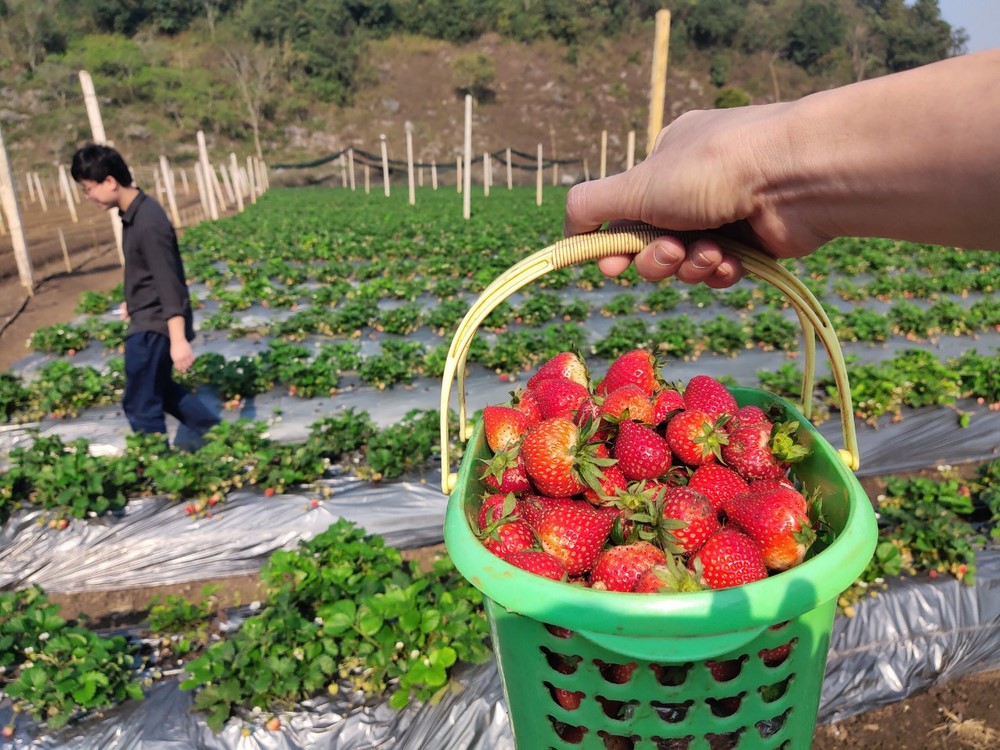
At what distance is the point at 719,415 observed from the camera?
1.46m

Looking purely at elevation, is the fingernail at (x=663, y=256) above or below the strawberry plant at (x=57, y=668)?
above

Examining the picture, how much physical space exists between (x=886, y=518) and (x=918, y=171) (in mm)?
3120

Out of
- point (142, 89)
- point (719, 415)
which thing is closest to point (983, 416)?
point (719, 415)

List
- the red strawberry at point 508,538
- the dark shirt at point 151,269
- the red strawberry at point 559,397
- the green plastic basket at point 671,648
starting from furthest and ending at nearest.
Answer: the dark shirt at point 151,269 < the red strawberry at point 559,397 < the red strawberry at point 508,538 < the green plastic basket at point 671,648

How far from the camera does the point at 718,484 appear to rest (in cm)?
140

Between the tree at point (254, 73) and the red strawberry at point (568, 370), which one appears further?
the tree at point (254, 73)

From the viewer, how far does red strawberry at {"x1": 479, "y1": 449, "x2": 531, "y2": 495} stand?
55.2 inches

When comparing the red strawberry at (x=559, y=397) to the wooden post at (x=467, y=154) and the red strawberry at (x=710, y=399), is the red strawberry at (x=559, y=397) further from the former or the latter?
the wooden post at (x=467, y=154)

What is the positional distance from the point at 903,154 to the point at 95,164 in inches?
186

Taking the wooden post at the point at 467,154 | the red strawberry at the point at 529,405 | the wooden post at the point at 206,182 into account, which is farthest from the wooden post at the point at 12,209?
the wooden post at the point at 206,182

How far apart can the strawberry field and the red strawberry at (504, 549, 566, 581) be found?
743mm

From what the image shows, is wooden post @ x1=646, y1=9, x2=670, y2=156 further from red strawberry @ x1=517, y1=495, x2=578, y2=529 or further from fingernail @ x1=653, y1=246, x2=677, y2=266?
Answer: red strawberry @ x1=517, y1=495, x2=578, y2=529

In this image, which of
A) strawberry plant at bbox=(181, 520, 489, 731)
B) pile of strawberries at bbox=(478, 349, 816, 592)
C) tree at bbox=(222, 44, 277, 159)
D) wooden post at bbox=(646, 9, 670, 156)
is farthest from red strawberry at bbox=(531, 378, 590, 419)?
tree at bbox=(222, 44, 277, 159)

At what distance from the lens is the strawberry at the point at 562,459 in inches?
51.9
